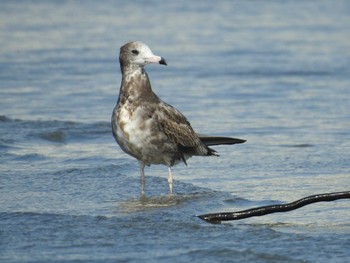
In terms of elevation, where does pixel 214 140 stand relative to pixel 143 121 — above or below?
below

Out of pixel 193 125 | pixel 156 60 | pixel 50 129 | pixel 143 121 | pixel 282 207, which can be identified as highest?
pixel 156 60

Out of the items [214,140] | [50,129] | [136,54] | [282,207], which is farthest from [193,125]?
[282,207]

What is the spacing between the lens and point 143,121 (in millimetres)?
7789

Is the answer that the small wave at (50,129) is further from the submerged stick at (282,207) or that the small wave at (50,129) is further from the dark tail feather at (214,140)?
the submerged stick at (282,207)

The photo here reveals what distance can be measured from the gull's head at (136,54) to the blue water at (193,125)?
0.98 metres

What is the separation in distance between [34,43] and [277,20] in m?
4.72

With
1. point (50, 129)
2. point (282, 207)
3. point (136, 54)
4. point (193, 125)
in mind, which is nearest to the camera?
point (282, 207)

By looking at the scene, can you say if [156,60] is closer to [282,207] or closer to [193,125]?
[282,207]

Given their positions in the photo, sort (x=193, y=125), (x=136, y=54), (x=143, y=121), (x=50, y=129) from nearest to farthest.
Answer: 1. (x=143, y=121)
2. (x=136, y=54)
3. (x=50, y=129)
4. (x=193, y=125)

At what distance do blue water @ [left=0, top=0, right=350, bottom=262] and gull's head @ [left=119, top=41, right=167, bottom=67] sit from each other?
0.98 meters

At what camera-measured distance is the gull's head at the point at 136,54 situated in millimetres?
7922

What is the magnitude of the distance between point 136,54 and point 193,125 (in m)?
3.00

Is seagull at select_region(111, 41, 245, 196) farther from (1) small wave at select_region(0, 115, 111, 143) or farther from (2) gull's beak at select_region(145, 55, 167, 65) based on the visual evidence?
(1) small wave at select_region(0, 115, 111, 143)

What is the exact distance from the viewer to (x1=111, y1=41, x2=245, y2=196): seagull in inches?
305
